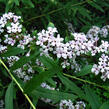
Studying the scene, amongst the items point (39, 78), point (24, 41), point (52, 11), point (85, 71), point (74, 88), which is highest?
point (52, 11)

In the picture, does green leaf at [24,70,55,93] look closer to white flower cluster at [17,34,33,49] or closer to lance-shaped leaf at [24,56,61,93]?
lance-shaped leaf at [24,56,61,93]

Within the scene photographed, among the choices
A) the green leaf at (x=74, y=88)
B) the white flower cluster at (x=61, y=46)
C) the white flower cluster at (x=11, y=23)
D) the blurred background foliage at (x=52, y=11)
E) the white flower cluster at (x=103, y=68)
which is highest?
the blurred background foliage at (x=52, y=11)

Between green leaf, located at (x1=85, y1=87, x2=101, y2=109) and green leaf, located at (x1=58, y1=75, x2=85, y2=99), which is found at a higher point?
green leaf, located at (x1=58, y1=75, x2=85, y2=99)

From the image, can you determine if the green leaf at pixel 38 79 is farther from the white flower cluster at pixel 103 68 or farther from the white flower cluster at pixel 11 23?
the white flower cluster at pixel 11 23

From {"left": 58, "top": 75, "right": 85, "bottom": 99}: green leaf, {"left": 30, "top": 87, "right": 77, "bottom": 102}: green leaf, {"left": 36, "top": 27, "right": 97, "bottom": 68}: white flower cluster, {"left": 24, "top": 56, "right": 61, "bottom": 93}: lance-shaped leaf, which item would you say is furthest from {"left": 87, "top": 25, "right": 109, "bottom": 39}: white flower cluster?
{"left": 24, "top": 56, "right": 61, "bottom": 93}: lance-shaped leaf

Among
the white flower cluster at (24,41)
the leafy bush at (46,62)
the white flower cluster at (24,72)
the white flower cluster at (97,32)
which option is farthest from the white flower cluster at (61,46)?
the white flower cluster at (97,32)

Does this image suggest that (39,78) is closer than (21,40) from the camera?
Yes

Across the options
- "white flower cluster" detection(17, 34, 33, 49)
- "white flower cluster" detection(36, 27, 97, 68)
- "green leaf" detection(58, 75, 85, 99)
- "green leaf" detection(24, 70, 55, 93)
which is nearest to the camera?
"green leaf" detection(24, 70, 55, 93)

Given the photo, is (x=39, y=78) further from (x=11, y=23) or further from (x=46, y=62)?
(x=11, y=23)

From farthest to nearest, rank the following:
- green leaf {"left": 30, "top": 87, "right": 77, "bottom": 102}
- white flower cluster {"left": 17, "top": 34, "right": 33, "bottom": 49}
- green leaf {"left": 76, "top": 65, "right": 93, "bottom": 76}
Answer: white flower cluster {"left": 17, "top": 34, "right": 33, "bottom": 49}, green leaf {"left": 76, "top": 65, "right": 93, "bottom": 76}, green leaf {"left": 30, "top": 87, "right": 77, "bottom": 102}

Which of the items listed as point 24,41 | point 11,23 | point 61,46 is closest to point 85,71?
point 61,46

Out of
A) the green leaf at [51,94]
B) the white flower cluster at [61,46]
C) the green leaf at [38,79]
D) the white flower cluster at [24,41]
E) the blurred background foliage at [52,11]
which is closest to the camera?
the green leaf at [38,79]

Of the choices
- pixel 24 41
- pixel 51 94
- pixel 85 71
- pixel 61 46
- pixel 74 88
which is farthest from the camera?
pixel 24 41
